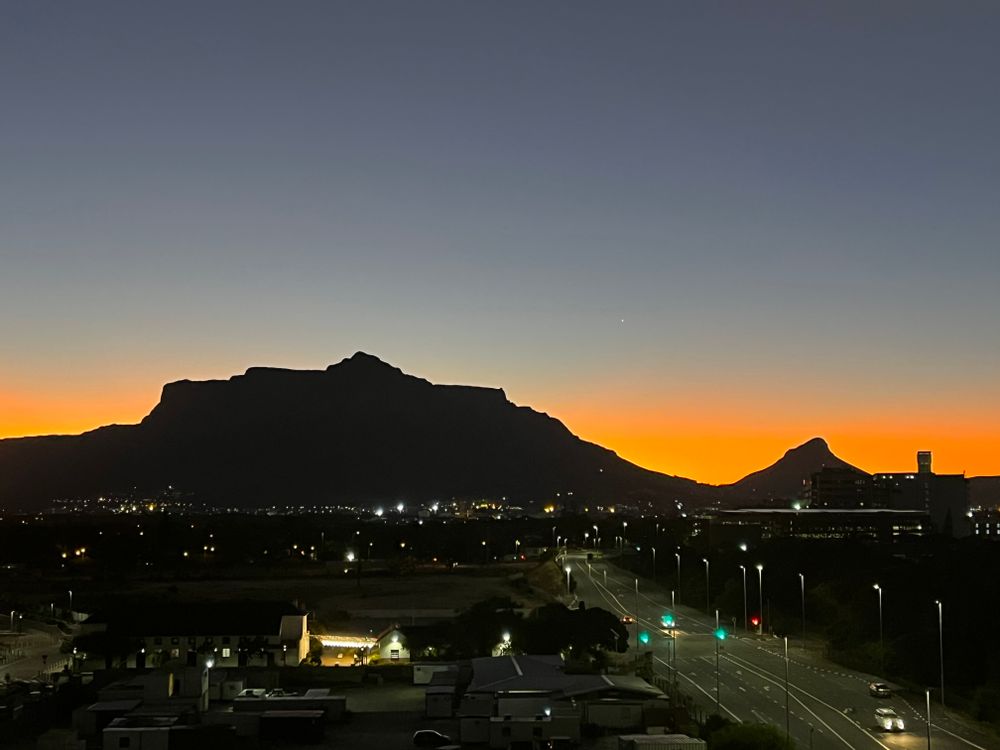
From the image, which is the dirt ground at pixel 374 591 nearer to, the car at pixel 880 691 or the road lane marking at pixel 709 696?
the road lane marking at pixel 709 696

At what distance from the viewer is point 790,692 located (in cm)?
4538

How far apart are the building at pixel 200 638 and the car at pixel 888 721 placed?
90.8ft

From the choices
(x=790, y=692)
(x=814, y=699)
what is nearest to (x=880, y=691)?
(x=814, y=699)

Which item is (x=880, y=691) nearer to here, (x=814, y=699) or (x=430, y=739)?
(x=814, y=699)

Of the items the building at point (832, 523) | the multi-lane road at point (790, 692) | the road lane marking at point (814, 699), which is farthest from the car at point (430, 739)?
the building at point (832, 523)

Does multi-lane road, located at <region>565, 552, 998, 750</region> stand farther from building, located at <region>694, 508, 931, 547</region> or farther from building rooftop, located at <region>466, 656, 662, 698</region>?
building, located at <region>694, 508, 931, 547</region>

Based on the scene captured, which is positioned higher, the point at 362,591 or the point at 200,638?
the point at 200,638

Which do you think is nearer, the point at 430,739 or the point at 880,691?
the point at 430,739

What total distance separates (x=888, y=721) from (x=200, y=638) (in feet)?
106

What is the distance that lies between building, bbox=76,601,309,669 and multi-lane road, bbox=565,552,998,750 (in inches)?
698

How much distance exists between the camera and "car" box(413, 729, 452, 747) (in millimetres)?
35094

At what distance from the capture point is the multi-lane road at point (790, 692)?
122 feet

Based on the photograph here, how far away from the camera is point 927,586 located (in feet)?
233

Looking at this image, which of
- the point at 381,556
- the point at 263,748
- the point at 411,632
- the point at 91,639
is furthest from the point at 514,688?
the point at 381,556
